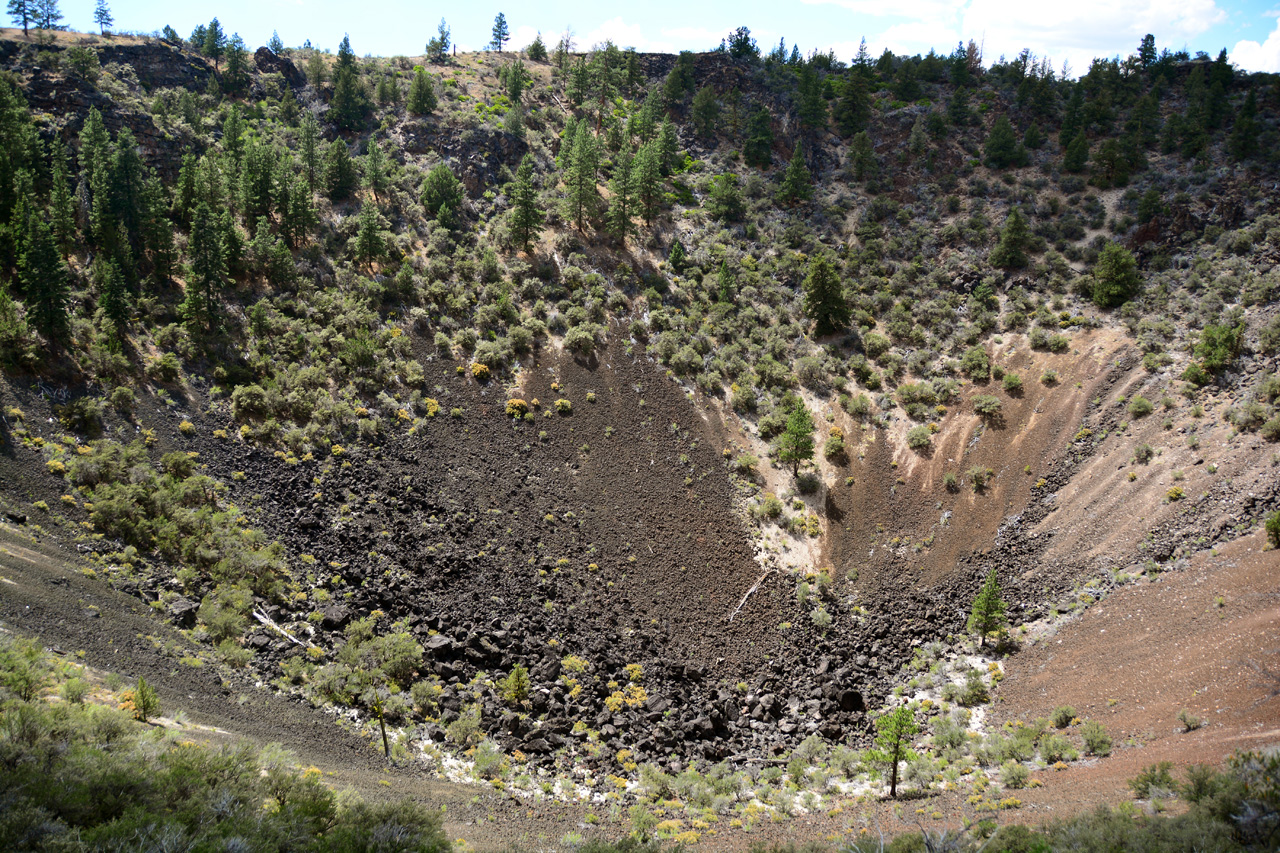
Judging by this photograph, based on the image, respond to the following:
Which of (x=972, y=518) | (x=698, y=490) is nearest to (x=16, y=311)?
(x=698, y=490)

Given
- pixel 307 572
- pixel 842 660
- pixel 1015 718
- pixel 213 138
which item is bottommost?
pixel 842 660

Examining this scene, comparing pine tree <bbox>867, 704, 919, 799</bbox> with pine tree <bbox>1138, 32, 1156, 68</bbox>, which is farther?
pine tree <bbox>1138, 32, 1156, 68</bbox>

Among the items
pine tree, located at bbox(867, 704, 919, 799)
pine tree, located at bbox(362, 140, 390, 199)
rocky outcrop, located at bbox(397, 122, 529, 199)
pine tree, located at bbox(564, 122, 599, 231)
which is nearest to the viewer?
pine tree, located at bbox(867, 704, 919, 799)

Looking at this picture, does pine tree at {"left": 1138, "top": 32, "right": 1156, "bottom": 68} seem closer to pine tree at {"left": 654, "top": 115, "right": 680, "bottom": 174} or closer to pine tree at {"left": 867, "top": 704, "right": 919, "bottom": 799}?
pine tree at {"left": 654, "top": 115, "right": 680, "bottom": 174}

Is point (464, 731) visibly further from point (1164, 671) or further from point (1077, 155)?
point (1077, 155)

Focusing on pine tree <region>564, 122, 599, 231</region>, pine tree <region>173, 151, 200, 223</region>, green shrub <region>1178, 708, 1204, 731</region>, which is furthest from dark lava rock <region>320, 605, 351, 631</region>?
pine tree <region>564, 122, 599, 231</region>

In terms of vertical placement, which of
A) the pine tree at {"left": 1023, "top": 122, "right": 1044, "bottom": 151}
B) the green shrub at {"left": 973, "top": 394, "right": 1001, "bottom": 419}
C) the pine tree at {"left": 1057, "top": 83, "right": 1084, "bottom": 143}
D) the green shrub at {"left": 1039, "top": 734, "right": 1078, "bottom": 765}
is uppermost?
the pine tree at {"left": 1057, "top": 83, "right": 1084, "bottom": 143}

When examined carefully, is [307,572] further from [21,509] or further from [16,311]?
[16,311]
